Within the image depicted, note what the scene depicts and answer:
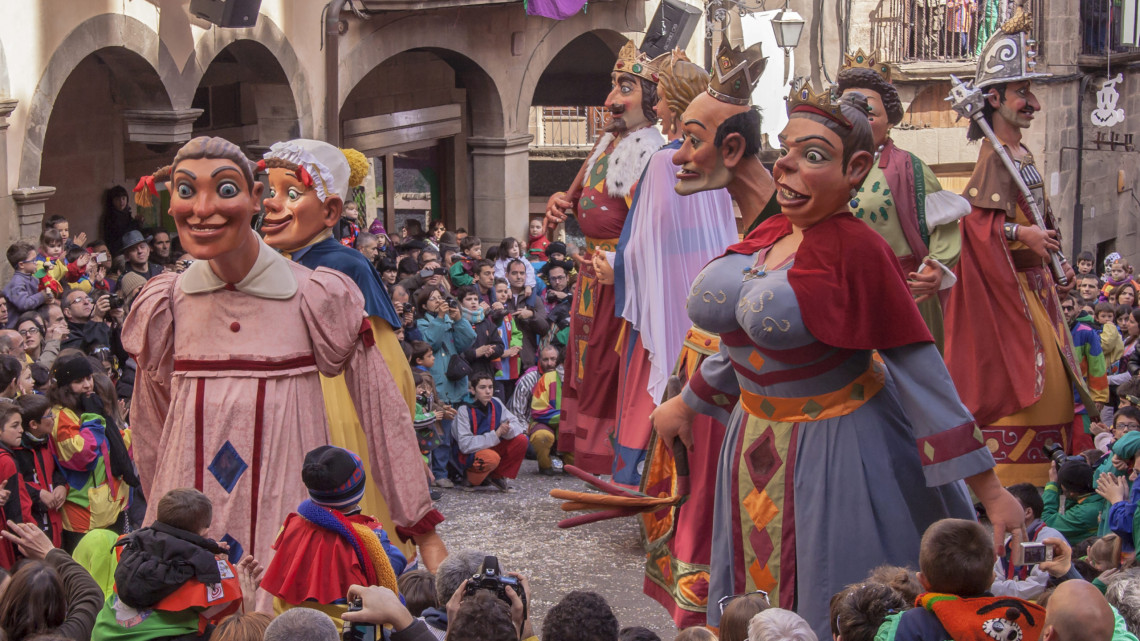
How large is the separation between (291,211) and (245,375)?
36.8 inches

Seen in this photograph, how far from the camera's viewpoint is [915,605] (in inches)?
142

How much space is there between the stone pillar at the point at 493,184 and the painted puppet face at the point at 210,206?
11.9 meters

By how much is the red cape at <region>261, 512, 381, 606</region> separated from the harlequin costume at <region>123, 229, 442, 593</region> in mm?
553

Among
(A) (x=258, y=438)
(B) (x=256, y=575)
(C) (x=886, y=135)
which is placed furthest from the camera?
(C) (x=886, y=135)

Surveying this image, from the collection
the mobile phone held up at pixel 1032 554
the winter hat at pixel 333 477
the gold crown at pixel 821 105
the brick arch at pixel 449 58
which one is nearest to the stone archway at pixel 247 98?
the brick arch at pixel 449 58

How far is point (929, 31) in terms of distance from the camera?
2194cm

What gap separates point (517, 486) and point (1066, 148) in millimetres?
14522

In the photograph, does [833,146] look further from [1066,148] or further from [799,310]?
[1066,148]

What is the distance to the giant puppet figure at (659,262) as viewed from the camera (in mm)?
6719

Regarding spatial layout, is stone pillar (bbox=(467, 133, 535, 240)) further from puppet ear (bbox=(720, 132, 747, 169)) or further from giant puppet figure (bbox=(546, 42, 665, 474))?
puppet ear (bbox=(720, 132, 747, 169))

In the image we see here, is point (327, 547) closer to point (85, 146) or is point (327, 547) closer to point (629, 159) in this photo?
point (629, 159)

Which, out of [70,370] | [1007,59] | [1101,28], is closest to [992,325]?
[1007,59]

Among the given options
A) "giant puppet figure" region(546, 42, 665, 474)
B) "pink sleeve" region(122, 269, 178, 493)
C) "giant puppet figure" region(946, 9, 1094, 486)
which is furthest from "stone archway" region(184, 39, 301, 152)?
"pink sleeve" region(122, 269, 178, 493)

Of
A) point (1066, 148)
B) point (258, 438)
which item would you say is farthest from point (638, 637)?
point (1066, 148)
